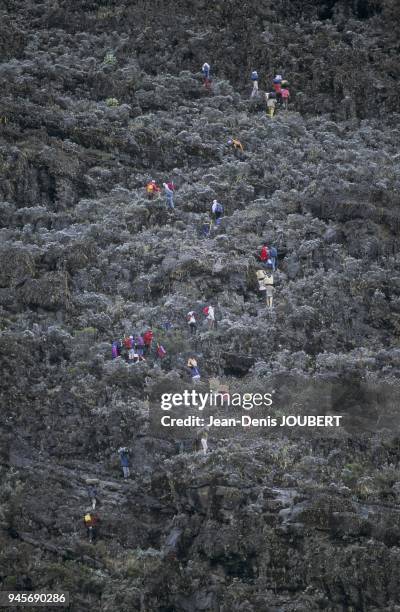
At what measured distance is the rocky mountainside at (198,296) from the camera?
3669 centimetres

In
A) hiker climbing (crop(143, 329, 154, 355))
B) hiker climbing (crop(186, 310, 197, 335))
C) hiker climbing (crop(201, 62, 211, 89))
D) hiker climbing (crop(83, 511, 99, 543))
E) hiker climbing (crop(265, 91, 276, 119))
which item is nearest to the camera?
hiker climbing (crop(83, 511, 99, 543))

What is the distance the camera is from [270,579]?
36.2 m

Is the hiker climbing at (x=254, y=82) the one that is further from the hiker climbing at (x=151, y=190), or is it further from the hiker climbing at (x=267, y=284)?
the hiker climbing at (x=267, y=284)

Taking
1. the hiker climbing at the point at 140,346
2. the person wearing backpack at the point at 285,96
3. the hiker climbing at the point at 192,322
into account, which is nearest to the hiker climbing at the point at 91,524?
the hiker climbing at the point at 140,346

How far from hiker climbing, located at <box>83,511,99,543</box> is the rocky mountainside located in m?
0.25

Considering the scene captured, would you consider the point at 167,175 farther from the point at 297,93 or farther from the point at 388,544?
the point at 388,544

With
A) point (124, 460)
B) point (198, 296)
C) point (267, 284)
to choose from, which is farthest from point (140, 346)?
point (267, 284)

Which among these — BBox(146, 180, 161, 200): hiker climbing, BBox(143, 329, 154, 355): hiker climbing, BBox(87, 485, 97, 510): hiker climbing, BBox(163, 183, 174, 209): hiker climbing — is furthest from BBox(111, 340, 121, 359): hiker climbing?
BBox(146, 180, 161, 200): hiker climbing

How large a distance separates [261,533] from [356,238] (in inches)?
446

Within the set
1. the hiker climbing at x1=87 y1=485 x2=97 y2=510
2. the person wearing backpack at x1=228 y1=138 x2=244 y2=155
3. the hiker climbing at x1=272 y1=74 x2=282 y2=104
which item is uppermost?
the hiker climbing at x1=272 y1=74 x2=282 y2=104

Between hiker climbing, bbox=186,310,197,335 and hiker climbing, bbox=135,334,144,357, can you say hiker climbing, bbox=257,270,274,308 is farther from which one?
hiker climbing, bbox=135,334,144,357

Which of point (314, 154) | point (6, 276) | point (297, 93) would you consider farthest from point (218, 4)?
point (6, 276)

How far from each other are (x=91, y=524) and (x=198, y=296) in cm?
814

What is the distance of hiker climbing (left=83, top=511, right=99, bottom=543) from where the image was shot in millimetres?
37688
